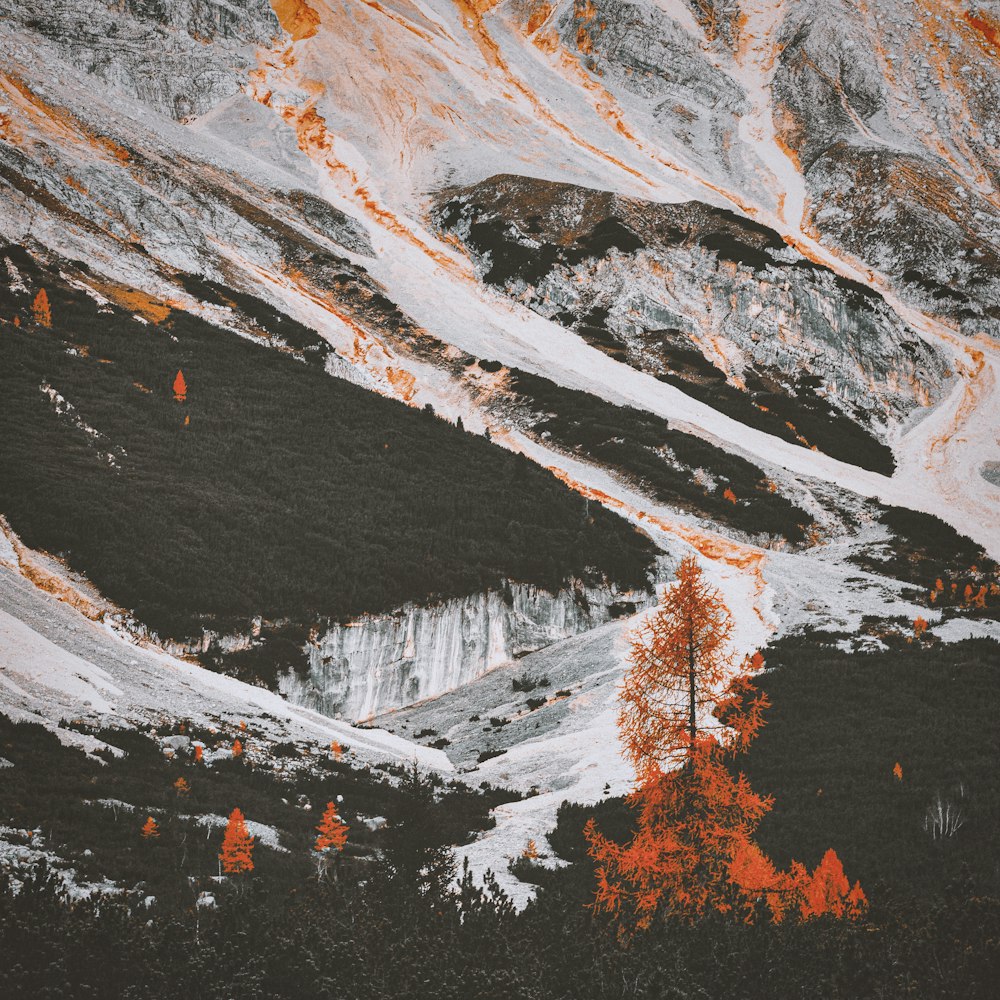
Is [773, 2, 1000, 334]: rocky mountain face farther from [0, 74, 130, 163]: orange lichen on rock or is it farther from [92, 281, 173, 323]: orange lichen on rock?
[92, 281, 173, 323]: orange lichen on rock

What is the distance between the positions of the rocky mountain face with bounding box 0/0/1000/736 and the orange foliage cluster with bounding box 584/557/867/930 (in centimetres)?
2254

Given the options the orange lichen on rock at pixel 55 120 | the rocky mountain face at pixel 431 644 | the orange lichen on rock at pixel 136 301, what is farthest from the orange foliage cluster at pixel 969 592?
the orange lichen on rock at pixel 55 120

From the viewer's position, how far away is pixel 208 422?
48.1 m

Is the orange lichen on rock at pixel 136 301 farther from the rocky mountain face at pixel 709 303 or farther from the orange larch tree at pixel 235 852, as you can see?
the orange larch tree at pixel 235 852

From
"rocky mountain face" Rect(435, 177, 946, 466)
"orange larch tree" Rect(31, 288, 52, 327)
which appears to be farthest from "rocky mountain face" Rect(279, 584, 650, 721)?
"rocky mountain face" Rect(435, 177, 946, 466)

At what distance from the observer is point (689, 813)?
45.4 ft

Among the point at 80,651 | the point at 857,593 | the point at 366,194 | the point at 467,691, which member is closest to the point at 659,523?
the point at 857,593

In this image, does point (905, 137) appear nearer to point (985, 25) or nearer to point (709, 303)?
point (985, 25)

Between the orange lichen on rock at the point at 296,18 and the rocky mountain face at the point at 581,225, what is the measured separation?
0.51 meters

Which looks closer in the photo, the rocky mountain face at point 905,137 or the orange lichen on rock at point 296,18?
the rocky mountain face at point 905,137

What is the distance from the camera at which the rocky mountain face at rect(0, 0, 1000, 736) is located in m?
62.9

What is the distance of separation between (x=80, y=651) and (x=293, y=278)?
5888cm

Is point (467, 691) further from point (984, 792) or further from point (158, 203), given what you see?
point (158, 203)

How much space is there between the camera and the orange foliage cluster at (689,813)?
523 inches
